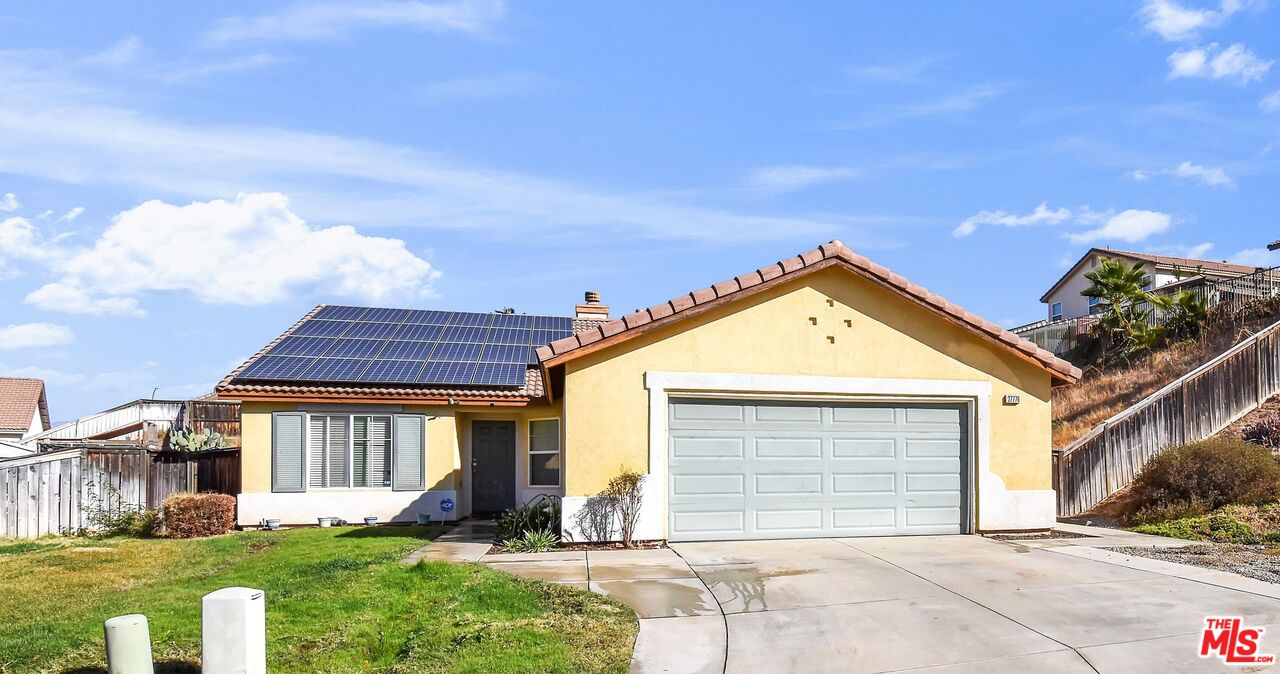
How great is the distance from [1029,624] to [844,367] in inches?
232

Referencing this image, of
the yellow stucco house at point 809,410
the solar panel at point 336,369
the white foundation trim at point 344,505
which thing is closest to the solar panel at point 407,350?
the solar panel at point 336,369

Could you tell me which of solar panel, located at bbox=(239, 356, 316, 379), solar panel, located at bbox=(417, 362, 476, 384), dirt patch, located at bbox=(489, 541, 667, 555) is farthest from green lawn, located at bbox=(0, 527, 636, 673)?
solar panel, located at bbox=(417, 362, 476, 384)

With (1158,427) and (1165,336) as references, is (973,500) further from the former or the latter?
(1165,336)

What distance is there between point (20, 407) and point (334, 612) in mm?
Answer: 44238

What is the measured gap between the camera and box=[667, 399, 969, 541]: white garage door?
1307cm

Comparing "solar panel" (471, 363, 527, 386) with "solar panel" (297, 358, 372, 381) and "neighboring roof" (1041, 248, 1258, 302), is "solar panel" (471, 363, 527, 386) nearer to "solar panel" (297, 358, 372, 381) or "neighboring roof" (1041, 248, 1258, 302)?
"solar panel" (297, 358, 372, 381)

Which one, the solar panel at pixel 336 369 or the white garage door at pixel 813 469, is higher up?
the solar panel at pixel 336 369

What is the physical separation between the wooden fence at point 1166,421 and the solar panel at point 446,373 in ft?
39.1

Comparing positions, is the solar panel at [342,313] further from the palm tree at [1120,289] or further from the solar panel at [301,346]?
the palm tree at [1120,289]

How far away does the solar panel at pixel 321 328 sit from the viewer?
64.0 feet

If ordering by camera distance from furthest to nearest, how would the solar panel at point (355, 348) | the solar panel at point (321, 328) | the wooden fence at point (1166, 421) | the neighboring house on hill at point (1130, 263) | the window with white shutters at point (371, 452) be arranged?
the neighboring house on hill at point (1130, 263), the solar panel at point (321, 328), the solar panel at point (355, 348), the wooden fence at point (1166, 421), the window with white shutters at point (371, 452)

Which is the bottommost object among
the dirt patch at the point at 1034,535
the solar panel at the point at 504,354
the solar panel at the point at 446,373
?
the dirt patch at the point at 1034,535

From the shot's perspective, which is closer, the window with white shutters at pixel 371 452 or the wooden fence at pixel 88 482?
the wooden fence at pixel 88 482

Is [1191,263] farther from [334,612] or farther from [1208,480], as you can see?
[334,612]
